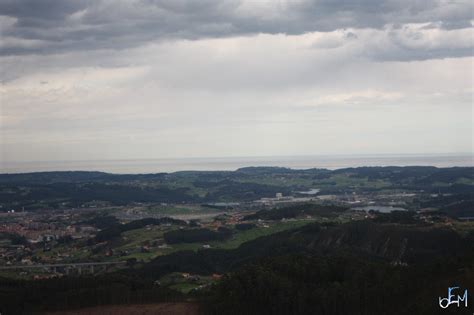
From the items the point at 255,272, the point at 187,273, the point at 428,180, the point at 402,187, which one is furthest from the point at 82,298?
the point at 428,180

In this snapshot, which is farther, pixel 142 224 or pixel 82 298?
pixel 142 224

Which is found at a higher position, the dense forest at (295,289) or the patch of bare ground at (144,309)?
the dense forest at (295,289)

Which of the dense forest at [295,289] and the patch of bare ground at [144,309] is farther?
the patch of bare ground at [144,309]

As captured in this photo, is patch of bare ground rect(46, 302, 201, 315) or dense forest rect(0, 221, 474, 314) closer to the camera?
dense forest rect(0, 221, 474, 314)

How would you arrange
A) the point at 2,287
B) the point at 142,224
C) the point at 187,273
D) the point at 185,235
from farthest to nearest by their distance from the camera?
the point at 142,224, the point at 185,235, the point at 187,273, the point at 2,287

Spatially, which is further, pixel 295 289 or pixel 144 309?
pixel 144 309

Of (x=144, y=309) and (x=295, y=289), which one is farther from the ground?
(x=295, y=289)

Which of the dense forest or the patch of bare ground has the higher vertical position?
the dense forest

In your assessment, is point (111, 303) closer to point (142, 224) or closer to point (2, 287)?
point (2, 287)
